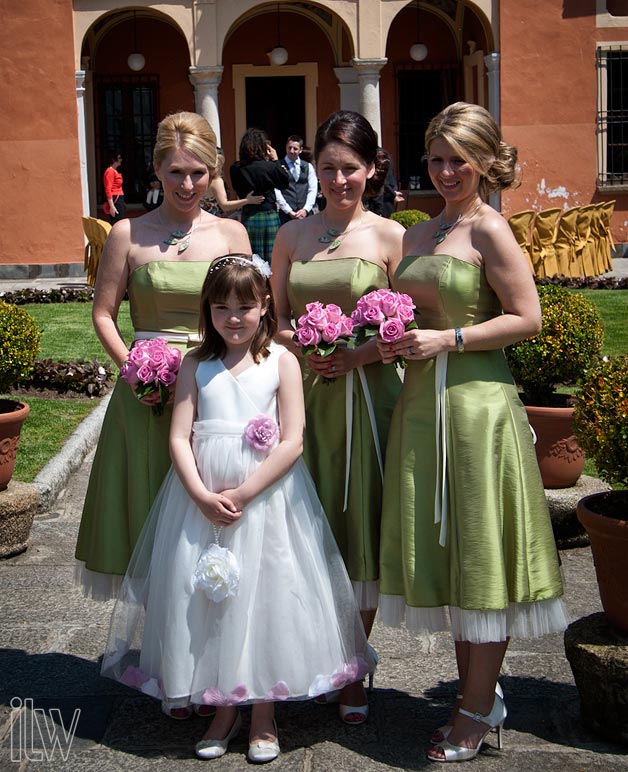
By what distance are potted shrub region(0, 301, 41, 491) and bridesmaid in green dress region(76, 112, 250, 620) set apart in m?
1.76

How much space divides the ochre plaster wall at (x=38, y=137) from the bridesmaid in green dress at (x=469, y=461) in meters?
15.2

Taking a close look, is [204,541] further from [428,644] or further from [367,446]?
[428,644]

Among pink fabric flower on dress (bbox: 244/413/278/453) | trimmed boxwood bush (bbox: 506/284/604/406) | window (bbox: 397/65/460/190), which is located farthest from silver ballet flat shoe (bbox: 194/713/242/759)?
window (bbox: 397/65/460/190)

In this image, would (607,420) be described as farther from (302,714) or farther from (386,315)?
(302,714)

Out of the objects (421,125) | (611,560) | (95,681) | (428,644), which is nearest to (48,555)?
(95,681)

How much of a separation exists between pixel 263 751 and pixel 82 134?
51.4ft

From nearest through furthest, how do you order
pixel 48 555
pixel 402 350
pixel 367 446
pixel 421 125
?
pixel 402 350, pixel 367 446, pixel 48 555, pixel 421 125

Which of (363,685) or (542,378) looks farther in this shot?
(542,378)

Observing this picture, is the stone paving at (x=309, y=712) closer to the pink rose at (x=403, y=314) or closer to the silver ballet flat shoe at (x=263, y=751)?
the silver ballet flat shoe at (x=263, y=751)

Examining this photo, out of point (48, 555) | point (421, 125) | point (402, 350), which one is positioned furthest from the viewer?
point (421, 125)

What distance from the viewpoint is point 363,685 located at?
12.6 ft

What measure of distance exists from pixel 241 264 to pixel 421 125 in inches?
703

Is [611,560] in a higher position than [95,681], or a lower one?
higher

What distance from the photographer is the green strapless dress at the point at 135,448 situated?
3.76 metres
